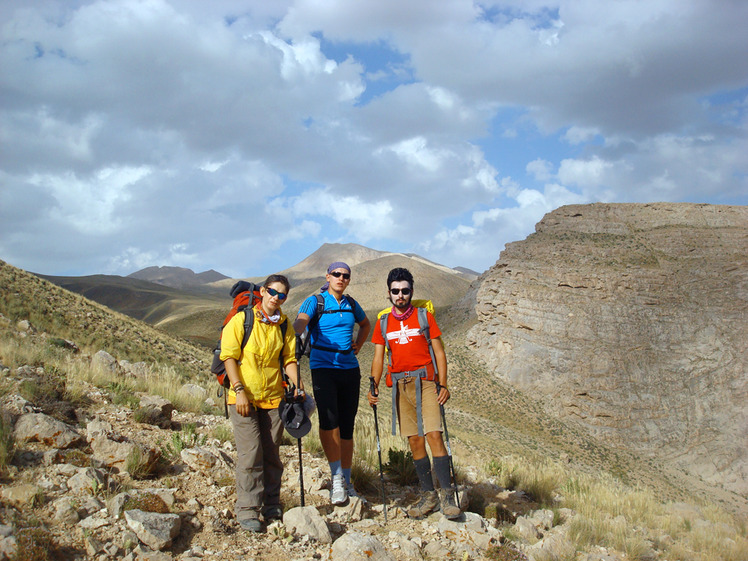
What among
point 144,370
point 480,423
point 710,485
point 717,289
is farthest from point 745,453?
point 144,370

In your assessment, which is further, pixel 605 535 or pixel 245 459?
pixel 605 535

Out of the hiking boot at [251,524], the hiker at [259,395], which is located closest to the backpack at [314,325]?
the hiker at [259,395]

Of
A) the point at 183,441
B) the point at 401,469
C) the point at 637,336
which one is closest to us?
the point at 183,441

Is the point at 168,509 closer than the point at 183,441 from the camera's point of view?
Yes

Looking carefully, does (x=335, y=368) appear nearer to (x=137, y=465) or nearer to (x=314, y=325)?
(x=314, y=325)

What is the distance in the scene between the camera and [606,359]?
3250cm

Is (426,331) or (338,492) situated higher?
(426,331)

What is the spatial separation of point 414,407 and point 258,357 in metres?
1.81

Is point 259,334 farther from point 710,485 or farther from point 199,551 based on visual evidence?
point 710,485

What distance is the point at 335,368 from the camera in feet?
17.0

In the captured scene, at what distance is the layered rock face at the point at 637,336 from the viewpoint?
2994 cm

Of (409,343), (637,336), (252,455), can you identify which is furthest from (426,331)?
(637,336)

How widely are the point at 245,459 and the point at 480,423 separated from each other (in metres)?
24.4

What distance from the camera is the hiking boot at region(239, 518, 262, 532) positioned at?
14.0 feet
